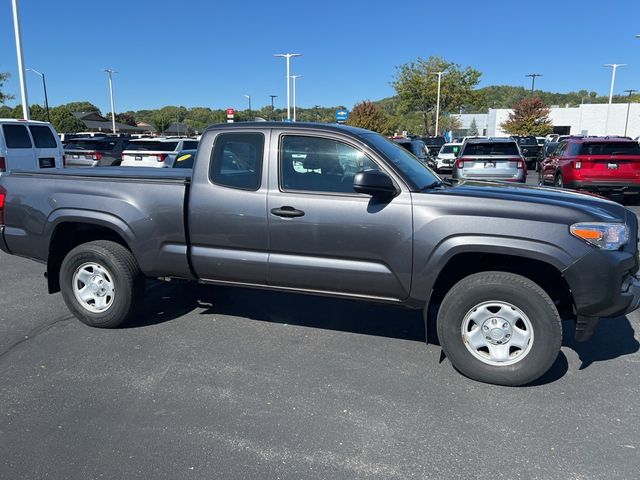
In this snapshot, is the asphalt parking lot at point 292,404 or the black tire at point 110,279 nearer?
the asphalt parking lot at point 292,404

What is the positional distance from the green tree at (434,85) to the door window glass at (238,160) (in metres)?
53.0

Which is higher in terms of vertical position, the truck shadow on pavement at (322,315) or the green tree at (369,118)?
the green tree at (369,118)

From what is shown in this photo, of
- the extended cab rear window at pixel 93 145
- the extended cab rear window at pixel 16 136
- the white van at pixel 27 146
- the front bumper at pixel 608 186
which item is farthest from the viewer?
the extended cab rear window at pixel 93 145

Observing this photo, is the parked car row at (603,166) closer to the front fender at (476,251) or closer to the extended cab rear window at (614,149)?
the extended cab rear window at (614,149)

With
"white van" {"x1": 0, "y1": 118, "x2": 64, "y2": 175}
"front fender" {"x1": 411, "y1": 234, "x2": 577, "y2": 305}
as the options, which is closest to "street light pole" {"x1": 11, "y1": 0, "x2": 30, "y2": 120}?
"white van" {"x1": 0, "y1": 118, "x2": 64, "y2": 175}

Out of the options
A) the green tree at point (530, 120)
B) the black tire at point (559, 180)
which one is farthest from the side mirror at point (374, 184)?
the green tree at point (530, 120)

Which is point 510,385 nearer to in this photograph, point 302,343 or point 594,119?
point 302,343

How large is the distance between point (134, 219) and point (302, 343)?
1805 mm

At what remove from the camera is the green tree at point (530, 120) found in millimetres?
58366

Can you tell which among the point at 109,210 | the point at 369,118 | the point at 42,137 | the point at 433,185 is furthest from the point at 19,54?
the point at 369,118

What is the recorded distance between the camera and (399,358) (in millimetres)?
4285

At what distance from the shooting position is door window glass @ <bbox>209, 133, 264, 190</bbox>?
14.3 ft

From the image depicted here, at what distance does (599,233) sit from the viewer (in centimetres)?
357

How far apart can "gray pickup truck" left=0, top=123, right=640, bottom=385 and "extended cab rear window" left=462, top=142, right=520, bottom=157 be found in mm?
9186
